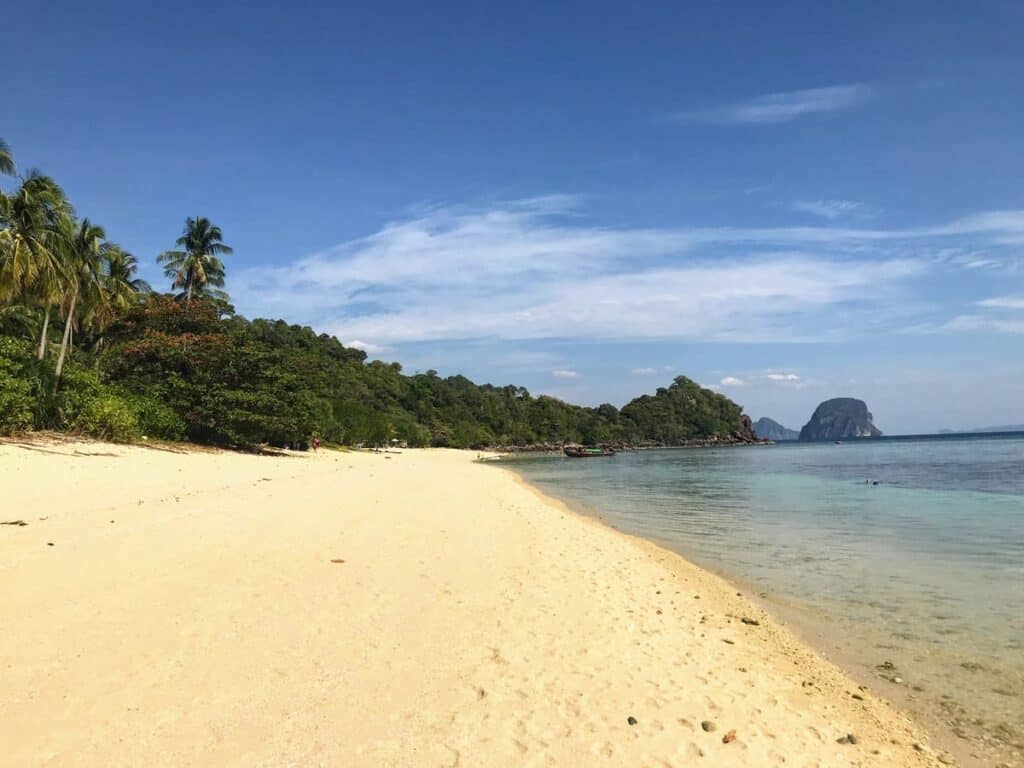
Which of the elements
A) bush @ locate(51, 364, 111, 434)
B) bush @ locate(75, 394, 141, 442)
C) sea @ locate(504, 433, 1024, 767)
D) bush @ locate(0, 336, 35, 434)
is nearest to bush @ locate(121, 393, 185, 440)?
bush @ locate(75, 394, 141, 442)

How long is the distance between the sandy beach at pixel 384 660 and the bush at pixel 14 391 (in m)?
13.1

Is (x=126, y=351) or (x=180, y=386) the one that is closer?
(x=180, y=386)

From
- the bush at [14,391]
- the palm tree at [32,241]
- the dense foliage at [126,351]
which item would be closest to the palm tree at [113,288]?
the dense foliage at [126,351]

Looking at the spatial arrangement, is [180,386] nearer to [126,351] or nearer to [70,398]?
[126,351]

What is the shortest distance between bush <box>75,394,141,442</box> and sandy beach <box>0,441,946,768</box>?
16.7 meters

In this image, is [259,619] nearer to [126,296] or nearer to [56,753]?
[56,753]

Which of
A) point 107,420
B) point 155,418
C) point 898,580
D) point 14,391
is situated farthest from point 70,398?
point 898,580

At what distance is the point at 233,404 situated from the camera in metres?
36.8

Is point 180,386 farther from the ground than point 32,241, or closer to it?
closer to it

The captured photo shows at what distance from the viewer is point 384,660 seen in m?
5.95

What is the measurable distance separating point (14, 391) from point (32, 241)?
994 cm

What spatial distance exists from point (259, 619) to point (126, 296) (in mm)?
47167

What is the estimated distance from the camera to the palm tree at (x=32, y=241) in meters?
26.7

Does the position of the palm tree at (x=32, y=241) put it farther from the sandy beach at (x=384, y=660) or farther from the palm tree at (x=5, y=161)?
the sandy beach at (x=384, y=660)
